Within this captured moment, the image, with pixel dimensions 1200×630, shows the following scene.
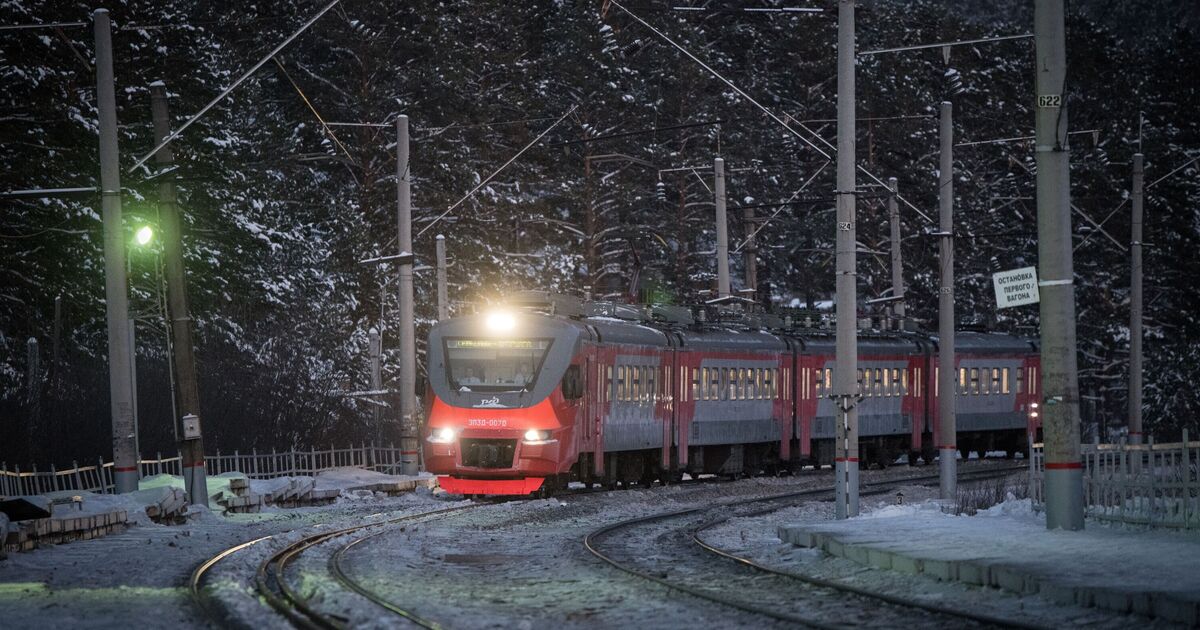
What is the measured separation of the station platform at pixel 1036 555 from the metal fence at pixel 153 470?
1249 cm

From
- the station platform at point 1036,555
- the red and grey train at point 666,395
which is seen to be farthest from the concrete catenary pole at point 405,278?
the station platform at point 1036,555

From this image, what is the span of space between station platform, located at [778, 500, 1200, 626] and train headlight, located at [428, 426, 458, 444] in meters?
8.45

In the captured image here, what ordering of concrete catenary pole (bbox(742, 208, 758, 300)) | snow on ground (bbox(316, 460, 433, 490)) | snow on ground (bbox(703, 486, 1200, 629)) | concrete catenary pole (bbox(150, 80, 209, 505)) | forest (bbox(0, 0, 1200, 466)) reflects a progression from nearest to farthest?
snow on ground (bbox(703, 486, 1200, 629)), concrete catenary pole (bbox(150, 80, 209, 505)), snow on ground (bbox(316, 460, 433, 490)), forest (bbox(0, 0, 1200, 466)), concrete catenary pole (bbox(742, 208, 758, 300))

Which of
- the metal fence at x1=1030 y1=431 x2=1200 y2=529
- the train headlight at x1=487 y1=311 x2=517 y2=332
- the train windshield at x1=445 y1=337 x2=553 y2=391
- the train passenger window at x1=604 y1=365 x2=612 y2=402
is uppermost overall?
the train headlight at x1=487 y1=311 x2=517 y2=332

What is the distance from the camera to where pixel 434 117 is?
57.2 metres

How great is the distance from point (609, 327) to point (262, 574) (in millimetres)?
14500

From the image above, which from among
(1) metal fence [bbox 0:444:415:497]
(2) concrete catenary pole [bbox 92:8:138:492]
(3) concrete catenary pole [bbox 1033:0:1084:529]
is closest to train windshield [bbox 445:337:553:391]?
(1) metal fence [bbox 0:444:415:497]

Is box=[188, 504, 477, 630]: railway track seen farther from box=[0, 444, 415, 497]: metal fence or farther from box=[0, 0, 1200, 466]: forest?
box=[0, 0, 1200, 466]: forest

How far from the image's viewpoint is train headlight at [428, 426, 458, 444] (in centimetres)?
2741

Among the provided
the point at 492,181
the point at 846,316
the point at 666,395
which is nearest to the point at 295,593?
the point at 846,316

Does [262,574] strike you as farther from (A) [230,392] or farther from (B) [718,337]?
(A) [230,392]

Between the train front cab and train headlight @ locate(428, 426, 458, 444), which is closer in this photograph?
the train front cab

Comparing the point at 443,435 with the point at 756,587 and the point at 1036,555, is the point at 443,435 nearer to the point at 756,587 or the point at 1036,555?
the point at 756,587

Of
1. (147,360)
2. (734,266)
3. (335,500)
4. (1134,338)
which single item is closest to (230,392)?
(147,360)
